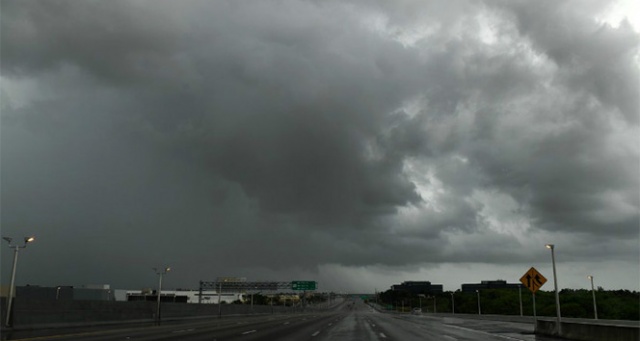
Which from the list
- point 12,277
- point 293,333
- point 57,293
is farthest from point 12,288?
point 57,293

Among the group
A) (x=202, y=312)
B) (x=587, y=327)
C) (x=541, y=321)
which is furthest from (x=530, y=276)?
(x=202, y=312)

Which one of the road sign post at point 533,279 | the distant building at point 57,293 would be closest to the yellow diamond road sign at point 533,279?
the road sign post at point 533,279

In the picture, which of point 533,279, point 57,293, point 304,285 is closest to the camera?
point 533,279

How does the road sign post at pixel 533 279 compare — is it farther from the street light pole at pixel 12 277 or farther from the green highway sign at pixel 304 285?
the green highway sign at pixel 304 285

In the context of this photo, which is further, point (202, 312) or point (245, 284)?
point (245, 284)

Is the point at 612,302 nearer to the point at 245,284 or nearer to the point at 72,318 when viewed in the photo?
the point at 245,284

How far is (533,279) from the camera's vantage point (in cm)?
3244

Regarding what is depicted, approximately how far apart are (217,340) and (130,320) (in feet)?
85.7

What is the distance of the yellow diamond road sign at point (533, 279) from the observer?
31938 millimetres

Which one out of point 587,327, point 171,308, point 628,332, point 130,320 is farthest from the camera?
point 171,308

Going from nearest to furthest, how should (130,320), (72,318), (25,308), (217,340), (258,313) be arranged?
(217,340) < (25,308) < (72,318) < (130,320) < (258,313)

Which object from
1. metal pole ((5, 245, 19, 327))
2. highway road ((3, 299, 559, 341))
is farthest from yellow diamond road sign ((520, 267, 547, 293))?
metal pole ((5, 245, 19, 327))

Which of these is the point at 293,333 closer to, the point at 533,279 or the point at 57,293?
the point at 533,279

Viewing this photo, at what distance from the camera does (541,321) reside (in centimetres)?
3181
